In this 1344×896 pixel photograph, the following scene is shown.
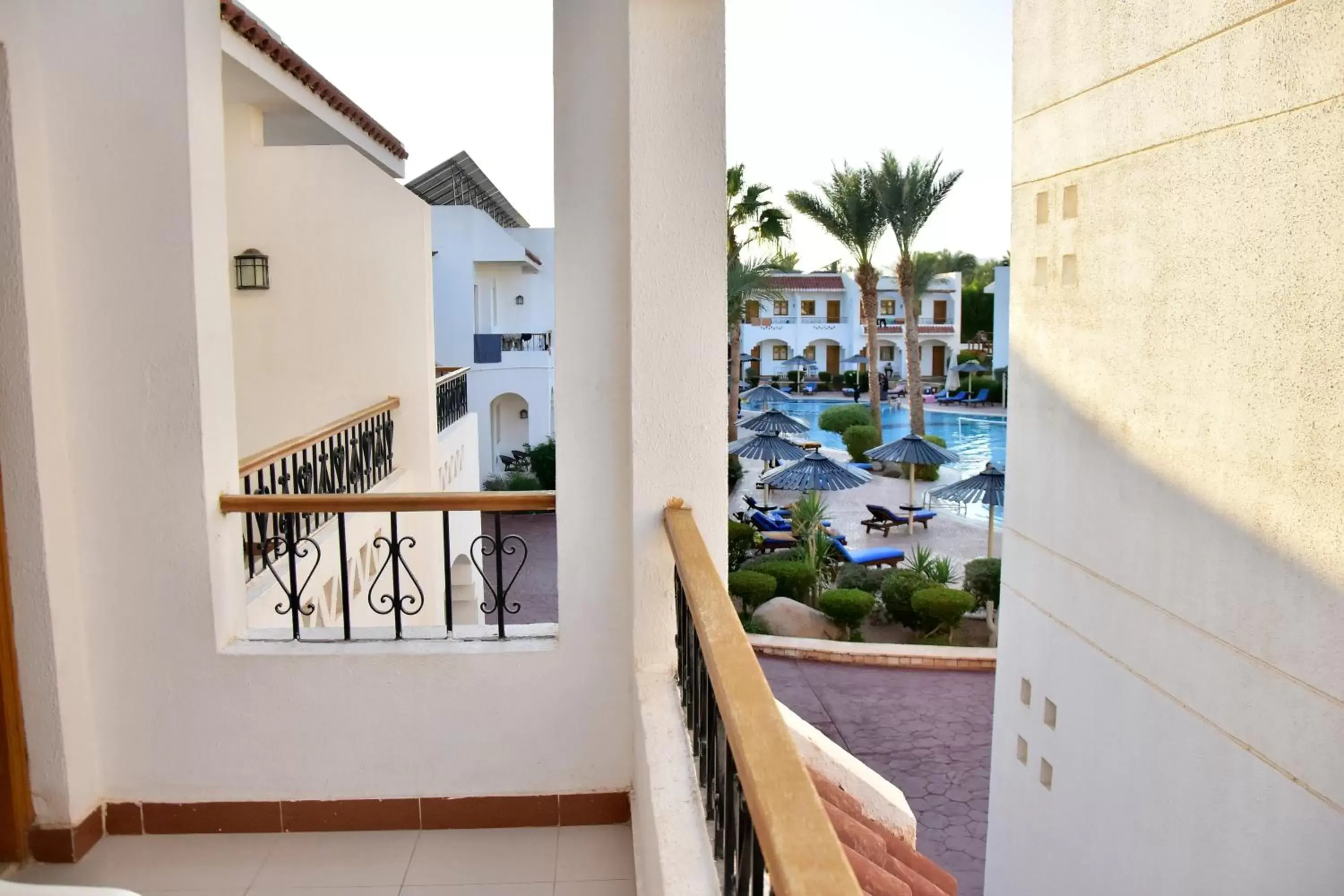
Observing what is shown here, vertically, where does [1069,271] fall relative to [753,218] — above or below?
below

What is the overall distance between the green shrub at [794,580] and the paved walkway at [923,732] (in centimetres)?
274

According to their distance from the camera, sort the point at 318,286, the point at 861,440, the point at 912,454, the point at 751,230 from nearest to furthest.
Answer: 1. the point at 318,286
2. the point at 912,454
3. the point at 751,230
4. the point at 861,440

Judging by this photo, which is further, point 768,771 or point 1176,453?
point 1176,453

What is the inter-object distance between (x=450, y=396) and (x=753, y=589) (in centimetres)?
456

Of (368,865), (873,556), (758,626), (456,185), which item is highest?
(456,185)

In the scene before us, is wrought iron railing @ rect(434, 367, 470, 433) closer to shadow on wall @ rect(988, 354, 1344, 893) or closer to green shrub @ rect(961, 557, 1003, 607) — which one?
shadow on wall @ rect(988, 354, 1344, 893)

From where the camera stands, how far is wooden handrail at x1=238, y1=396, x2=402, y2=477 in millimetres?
4969

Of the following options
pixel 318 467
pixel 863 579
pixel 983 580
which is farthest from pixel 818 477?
pixel 318 467

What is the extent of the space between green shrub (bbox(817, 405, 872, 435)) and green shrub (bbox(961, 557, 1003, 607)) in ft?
54.3

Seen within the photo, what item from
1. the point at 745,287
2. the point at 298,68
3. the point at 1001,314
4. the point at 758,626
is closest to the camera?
the point at 298,68

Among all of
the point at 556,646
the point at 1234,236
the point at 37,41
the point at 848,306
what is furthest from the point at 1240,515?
the point at 848,306

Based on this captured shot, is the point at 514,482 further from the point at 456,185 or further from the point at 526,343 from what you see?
the point at 456,185

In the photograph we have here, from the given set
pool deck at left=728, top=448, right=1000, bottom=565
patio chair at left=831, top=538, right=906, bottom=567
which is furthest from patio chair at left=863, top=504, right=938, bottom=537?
patio chair at left=831, top=538, right=906, bottom=567

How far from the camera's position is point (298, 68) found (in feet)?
21.0
